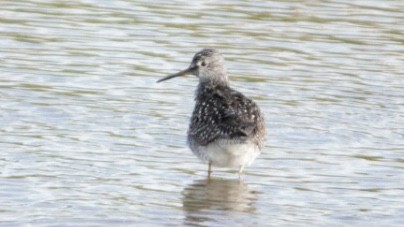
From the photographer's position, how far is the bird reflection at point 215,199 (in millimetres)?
11147

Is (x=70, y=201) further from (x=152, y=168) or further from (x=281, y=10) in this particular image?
(x=281, y=10)

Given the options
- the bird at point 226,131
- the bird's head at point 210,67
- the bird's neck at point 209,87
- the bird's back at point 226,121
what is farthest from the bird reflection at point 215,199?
the bird's head at point 210,67

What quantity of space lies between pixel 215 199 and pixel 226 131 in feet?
2.04

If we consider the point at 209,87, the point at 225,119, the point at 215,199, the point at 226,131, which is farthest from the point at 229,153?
the point at 209,87

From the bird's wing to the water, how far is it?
0.45 meters

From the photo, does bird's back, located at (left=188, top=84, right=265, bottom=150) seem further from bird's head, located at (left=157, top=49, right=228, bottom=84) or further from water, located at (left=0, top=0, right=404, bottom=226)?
bird's head, located at (left=157, top=49, right=228, bottom=84)

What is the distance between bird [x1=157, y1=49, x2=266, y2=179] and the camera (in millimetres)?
12008

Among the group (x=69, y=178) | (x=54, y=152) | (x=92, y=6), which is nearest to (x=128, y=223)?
(x=69, y=178)

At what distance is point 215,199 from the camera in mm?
11828

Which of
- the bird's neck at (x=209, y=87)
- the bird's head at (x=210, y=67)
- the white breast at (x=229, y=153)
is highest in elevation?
the bird's head at (x=210, y=67)

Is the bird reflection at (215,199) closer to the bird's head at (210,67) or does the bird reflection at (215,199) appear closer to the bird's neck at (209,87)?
the bird's neck at (209,87)

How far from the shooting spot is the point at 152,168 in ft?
41.0

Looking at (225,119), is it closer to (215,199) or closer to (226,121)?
(226,121)

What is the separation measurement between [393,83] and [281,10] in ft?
14.4
